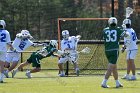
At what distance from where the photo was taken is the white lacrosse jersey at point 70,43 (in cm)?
2278

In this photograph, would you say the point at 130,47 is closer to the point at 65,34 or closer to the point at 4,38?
the point at 65,34

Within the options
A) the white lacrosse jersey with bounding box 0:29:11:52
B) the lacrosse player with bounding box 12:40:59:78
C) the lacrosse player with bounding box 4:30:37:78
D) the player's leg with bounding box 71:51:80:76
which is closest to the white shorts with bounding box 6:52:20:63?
the lacrosse player with bounding box 4:30:37:78

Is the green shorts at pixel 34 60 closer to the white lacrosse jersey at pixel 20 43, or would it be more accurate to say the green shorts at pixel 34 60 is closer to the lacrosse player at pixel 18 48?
the lacrosse player at pixel 18 48

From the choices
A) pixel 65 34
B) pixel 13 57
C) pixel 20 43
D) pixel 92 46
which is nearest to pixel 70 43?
pixel 65 34

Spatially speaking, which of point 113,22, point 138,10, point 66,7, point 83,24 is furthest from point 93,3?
point 113,22

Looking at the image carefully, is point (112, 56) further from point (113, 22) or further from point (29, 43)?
point (29, 43)

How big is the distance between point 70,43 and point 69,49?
23cm

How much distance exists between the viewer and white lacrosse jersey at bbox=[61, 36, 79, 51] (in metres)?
22.8

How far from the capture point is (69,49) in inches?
898

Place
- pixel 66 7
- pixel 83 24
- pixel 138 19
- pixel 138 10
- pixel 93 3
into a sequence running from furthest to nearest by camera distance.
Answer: pixel 93 3 → pixel 66 7 → pixel 138 10 → pixel 138 19 → pixel 83 24

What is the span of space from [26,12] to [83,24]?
14857 millimetres

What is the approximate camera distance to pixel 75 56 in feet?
74.9

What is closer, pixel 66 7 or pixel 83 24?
pixel 83 24

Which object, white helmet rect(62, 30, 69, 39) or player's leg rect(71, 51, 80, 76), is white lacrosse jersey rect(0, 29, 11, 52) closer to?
white helmet rect(62, 30, 69, 39)
